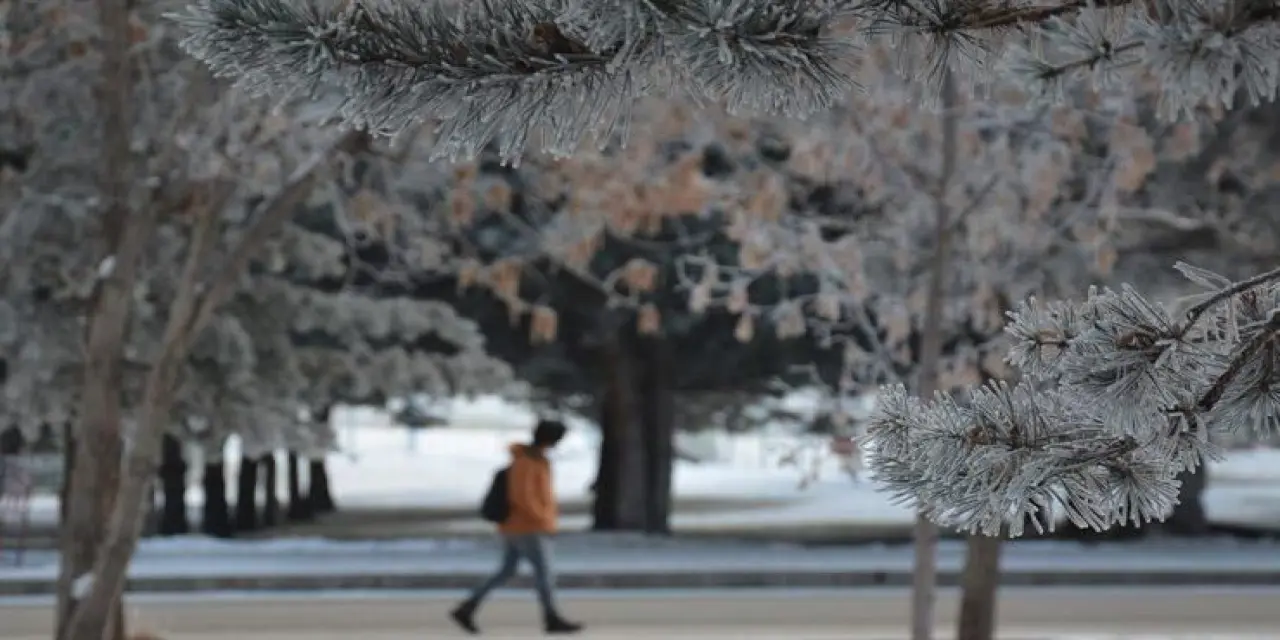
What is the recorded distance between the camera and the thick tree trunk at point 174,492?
28.1 metres

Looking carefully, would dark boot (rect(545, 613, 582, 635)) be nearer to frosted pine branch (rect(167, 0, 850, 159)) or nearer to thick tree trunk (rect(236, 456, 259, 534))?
frosted pine branch (rect(167, 0, 850, 159))

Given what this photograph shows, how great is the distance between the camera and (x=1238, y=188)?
63.3ft

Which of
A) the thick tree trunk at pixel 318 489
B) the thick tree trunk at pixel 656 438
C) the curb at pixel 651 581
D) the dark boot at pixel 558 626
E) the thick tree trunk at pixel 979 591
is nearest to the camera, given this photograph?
the thick tree trunk at pixel 979 591

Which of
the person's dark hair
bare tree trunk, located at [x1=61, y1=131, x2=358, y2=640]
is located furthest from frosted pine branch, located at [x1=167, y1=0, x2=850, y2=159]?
the person's dark hair

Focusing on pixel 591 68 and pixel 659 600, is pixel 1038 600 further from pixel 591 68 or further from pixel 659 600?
pixel 591 68

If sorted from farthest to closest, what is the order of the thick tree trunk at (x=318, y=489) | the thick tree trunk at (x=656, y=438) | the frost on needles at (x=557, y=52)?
the thick tree trunk at (x=318, y=489), the thick tree trunk at (x=656, y=438), the frost on needles at (x=557, y=52)

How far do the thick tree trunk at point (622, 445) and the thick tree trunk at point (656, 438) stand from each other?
8.3 inches

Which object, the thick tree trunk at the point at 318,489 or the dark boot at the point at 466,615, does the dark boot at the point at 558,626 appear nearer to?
the dark boot at the point at 466,615

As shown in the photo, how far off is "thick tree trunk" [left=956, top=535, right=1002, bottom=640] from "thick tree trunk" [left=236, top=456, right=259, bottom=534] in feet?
69.4

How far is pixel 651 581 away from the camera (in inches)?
749

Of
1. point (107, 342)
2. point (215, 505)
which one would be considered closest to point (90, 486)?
point (107, 342)

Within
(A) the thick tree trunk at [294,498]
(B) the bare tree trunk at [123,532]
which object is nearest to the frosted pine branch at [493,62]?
(B) the bare tree trunk at [123,532]

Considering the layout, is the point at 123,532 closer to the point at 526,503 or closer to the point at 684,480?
the point at 526,503

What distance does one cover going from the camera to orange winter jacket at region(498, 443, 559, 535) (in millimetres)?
13172
